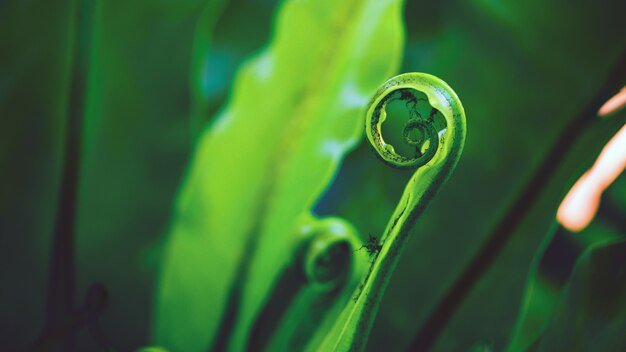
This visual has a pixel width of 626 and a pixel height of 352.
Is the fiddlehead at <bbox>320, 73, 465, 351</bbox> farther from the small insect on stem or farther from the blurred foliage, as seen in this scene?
the blurred foliage

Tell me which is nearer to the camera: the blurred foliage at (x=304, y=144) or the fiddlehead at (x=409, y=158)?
the fiddlehead at (x=409, y=158)

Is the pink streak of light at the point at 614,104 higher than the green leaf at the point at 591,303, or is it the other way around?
the pink streak of light at the point at 614,104

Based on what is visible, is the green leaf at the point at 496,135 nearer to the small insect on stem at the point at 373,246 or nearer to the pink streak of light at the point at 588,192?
the pink streak of light at the point at 588,192

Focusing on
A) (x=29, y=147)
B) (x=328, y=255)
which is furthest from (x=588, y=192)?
(x=29, y=147)

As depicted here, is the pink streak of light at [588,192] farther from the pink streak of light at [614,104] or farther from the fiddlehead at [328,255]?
the fiddlehead at [328,255]

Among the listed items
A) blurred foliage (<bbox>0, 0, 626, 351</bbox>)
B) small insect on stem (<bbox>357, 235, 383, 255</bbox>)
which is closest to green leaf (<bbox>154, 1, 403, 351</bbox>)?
blurred foliage (<bbox>0, 0, 626, 351</bbox>)

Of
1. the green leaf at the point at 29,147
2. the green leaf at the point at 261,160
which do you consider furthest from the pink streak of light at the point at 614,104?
the green leaf at the point at 29,147

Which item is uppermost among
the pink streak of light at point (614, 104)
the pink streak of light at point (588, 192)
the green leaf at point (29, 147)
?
the pink streak of light at point (614, 104)
